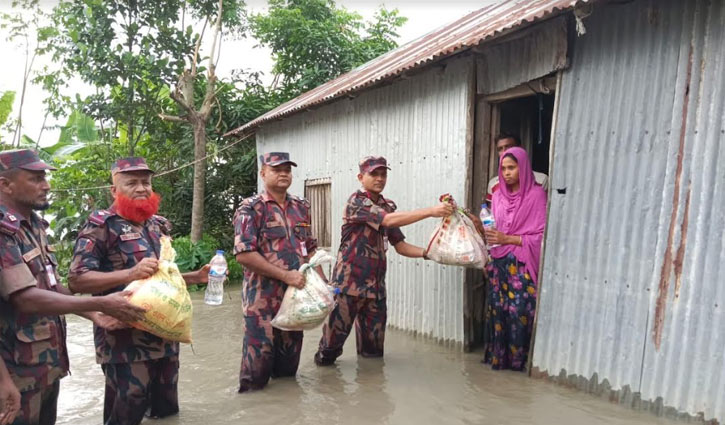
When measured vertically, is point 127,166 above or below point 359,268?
above

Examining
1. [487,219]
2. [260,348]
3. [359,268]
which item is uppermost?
[487,219]

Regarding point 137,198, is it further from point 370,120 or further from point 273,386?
point 370,120

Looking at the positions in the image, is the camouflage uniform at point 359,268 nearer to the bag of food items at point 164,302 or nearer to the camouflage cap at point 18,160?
the bag of food items at point 164,302

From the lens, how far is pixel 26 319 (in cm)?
271

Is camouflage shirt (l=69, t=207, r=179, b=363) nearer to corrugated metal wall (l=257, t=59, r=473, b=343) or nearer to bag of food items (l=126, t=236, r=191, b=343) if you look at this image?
bag of food items (l=126, t=236, r=191, b=343)

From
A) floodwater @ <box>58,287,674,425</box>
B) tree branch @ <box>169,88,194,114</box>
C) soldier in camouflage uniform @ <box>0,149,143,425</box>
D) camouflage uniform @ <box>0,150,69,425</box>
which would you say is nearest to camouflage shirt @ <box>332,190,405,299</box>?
floodwater @ <box>58,287,674,425</box>

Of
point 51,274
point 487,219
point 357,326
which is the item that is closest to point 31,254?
point 51,274

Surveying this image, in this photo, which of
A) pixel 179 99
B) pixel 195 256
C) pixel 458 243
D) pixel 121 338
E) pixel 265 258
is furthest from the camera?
pixel 195 256

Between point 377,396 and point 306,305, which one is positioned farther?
point 377,396

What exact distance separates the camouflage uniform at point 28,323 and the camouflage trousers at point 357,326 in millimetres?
2505

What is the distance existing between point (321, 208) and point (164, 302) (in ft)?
20.4

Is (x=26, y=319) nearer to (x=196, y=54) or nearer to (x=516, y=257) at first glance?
(x=516, y=257)

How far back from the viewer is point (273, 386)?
4.64m

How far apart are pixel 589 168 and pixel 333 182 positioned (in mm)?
4894
